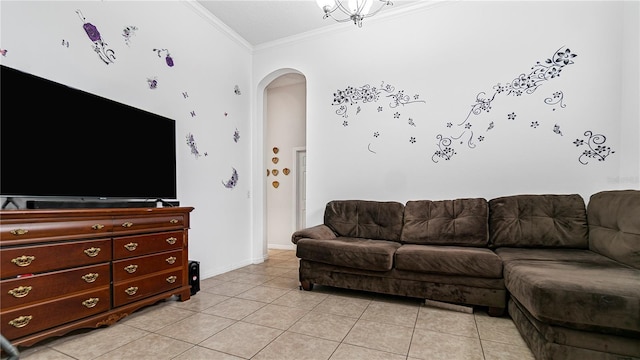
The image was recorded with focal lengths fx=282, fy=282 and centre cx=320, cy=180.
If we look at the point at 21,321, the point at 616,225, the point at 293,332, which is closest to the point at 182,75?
the point at 21,321

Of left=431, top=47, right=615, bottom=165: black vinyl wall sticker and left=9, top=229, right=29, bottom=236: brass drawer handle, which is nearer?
left=9, top=229, right=29, bottom=236: brass drawer handle

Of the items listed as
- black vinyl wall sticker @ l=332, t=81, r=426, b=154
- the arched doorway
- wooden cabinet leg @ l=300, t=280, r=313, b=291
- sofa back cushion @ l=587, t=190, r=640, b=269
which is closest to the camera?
sofa back cushion @ l=587, t=190, r=640, b=269

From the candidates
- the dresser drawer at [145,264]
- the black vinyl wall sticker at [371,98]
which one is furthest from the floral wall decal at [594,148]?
the dresser drawer at [145,264]

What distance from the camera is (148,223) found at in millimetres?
2375

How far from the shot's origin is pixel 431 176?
11.0ft

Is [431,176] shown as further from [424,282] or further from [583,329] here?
[583,329]

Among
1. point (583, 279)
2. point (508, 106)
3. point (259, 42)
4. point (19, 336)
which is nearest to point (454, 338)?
point (583, 279)

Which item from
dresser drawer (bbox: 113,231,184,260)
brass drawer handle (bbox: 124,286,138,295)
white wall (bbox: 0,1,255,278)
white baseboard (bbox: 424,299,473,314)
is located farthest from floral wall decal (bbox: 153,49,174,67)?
white baseboard (bbox: 424,299,473,314)

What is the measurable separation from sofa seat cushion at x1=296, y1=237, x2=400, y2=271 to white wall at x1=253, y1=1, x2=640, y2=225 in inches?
39.1

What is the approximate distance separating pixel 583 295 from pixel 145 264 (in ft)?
9.78

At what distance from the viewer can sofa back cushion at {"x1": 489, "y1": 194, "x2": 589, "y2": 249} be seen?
2.57 meters

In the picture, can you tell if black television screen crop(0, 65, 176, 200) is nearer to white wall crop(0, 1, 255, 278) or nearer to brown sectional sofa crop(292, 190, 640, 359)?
white wall crop(0, 1, 255, 278)

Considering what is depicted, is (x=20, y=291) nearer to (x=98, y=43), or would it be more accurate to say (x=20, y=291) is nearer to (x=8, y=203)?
(x=8, y=203)

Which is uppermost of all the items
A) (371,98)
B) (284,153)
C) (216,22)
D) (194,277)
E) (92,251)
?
(216,22)
